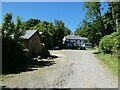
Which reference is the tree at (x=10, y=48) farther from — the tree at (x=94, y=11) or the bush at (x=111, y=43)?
the tree at (x=94, y=11)

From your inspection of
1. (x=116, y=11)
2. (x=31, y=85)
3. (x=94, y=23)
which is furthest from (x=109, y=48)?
(x=31, y=85)

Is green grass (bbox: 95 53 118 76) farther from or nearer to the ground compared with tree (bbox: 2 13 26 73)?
nearer to the ground

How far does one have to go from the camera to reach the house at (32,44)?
36.3 meters

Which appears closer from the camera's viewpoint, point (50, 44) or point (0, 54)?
point (0, 54)

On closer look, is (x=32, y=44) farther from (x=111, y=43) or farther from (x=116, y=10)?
(x=116, y=10)

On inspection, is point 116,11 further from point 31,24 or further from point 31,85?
point 31,24

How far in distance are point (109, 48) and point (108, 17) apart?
1845cm

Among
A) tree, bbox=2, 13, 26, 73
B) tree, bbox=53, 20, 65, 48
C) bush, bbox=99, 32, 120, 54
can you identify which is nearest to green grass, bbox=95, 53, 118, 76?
bush, bbox=99, 32, 120, 54

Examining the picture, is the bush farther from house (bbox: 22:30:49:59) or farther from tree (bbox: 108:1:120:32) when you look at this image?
house (bbox: 22:30:49:59)

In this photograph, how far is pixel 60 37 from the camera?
292 ft

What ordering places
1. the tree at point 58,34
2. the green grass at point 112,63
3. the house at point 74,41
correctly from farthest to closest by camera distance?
1. the house at point 74,41
2. the tree at point 58,34
3. the green grass at point 112,63

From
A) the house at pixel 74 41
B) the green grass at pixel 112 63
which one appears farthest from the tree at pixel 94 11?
the house at pixel 74 41

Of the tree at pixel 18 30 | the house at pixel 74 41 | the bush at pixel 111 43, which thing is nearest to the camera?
the tree at pixel 18 30

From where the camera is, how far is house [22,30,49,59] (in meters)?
36.3
